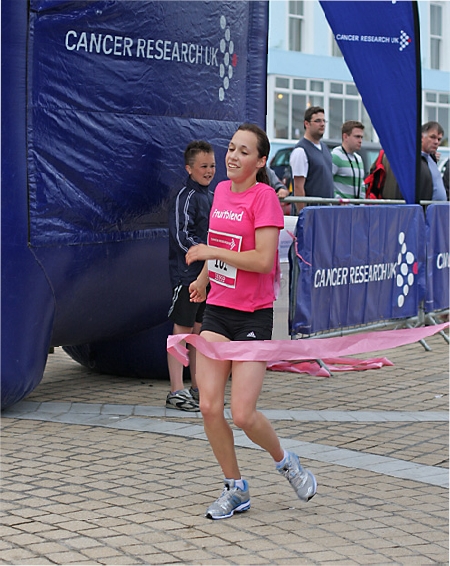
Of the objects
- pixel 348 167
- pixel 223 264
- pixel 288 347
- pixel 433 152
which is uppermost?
pixel 433 152

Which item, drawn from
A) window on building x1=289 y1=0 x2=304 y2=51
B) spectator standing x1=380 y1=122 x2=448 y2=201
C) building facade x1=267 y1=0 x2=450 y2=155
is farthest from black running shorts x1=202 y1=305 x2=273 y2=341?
window on building x1=289 y1=0 x2=304 y2=51

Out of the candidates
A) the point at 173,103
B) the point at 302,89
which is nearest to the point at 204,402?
the point at 173,103

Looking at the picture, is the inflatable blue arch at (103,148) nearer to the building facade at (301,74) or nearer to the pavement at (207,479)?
the pavement at (207,479)

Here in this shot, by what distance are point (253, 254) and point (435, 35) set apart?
38.1 metres

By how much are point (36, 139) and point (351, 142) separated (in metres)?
5.09

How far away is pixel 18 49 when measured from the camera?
22.8 feet

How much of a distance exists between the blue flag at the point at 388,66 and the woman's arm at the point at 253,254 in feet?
16.7

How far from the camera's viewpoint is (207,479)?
5.80 meters

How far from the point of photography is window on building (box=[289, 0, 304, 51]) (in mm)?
36781

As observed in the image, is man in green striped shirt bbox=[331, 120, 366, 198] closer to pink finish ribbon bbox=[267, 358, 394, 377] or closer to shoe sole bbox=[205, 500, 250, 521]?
pink finish ribbon bbox=[267, 358, 394, 377]

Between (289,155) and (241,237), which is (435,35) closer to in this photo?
(289,155)

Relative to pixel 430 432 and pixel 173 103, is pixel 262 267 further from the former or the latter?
pixel 173 103

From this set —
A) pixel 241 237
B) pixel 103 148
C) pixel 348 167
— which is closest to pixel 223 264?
pixel 241 237

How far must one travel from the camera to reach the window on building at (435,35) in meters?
40.9
